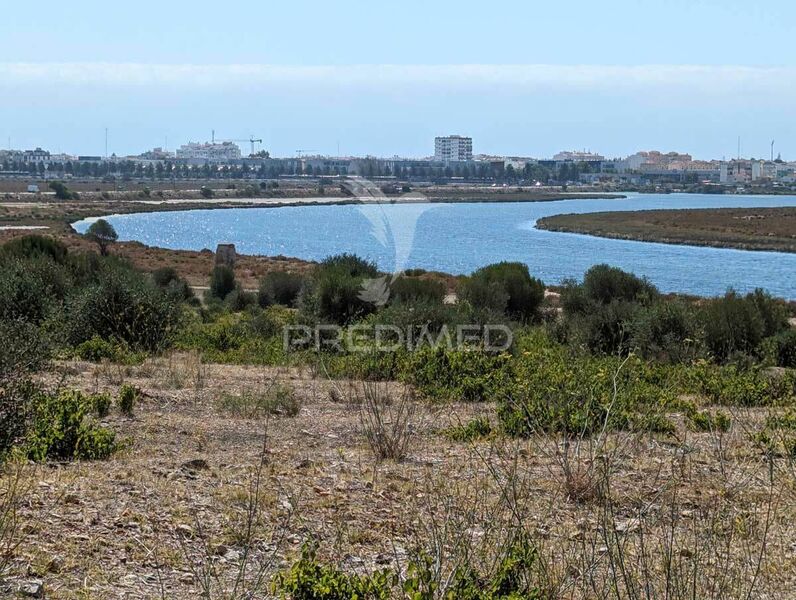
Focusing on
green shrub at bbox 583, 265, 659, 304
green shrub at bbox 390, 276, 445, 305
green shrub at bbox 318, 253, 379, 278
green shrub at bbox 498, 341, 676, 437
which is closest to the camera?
green shrub at bbox 498, 341, 676, 437

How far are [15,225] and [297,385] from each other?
71.0m

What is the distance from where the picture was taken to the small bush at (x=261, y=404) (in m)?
10.2

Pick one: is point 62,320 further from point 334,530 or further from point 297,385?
point 334,530

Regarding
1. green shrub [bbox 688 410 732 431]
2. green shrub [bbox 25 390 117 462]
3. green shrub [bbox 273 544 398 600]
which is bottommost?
green shrub [bbox 688 410 732 431]

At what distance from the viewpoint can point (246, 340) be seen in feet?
56.0

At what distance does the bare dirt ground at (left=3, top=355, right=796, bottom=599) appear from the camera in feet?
16.8

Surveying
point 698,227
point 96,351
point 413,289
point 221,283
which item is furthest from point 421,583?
point 698,227

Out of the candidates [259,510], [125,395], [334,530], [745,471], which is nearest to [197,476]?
[259,510]

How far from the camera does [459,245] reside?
77.6m

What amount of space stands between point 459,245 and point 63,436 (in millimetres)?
70317

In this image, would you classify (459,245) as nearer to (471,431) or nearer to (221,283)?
(221,283)

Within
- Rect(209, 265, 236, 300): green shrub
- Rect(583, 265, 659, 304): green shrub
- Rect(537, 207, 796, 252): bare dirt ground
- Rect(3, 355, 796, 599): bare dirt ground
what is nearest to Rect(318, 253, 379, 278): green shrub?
Rect(583, 265, 659, 304): green shrub

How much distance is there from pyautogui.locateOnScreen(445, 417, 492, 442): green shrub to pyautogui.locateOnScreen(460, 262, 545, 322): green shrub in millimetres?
13447

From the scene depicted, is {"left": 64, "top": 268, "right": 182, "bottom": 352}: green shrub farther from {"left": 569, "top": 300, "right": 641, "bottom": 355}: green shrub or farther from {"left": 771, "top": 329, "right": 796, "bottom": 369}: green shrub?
{"left": 771, "top": 329, "right": 796, "bottom": 369}: green shrub
